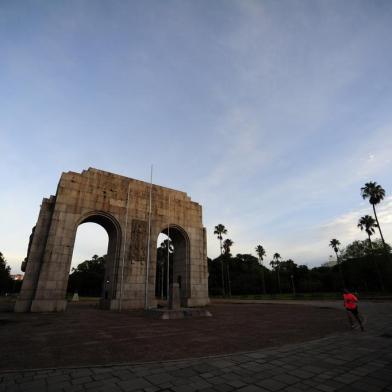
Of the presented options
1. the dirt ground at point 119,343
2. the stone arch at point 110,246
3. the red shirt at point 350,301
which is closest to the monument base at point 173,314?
the dirt ground at point 119,343

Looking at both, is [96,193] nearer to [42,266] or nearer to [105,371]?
[42,266]

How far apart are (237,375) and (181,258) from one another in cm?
2036

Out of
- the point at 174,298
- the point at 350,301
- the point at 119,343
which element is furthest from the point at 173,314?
the point at 350,301

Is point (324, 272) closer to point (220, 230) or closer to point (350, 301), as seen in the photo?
point (220, 230)

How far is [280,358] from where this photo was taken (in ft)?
17.5

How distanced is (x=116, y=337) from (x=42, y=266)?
1213 cm

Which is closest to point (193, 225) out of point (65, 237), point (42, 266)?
point (65, 237)

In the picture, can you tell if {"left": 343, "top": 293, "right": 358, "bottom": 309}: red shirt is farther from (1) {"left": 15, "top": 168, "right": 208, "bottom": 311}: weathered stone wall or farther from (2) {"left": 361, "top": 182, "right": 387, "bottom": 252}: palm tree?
(2) {"left": 361, "top": 182, "right": 387, "bottom": 252}: palm tree

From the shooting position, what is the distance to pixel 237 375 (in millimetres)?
4316

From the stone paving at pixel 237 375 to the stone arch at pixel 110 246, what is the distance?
51.0 ft

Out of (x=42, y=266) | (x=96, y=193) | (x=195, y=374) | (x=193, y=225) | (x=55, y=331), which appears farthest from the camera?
(x=193, y=225)

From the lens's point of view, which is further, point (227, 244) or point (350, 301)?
point (227, 244)

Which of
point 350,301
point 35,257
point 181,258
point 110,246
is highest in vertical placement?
point 110,246

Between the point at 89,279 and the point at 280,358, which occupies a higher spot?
the point at 89,279
